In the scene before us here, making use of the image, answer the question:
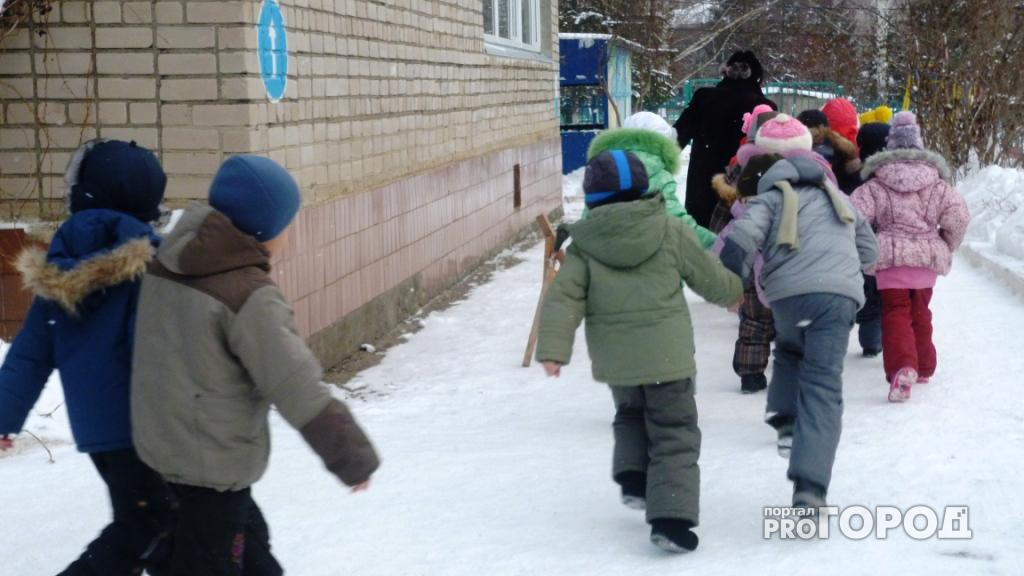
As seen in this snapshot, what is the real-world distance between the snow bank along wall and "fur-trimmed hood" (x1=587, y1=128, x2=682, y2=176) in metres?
1.84

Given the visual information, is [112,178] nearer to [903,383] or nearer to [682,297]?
[682,297]

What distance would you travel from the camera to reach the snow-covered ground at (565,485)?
420 cm

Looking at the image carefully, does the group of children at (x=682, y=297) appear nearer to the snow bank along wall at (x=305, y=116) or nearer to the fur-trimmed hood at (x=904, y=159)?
the fur-trimmed hood at (x=904, y=159)

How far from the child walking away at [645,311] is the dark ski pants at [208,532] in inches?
52.1

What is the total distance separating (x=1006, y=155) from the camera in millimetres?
17047

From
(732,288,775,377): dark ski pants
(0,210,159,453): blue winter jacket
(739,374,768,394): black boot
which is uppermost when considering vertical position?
(0,210,159,453): blue winter jacket

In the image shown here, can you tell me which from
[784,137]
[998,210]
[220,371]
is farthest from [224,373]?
[998,210]

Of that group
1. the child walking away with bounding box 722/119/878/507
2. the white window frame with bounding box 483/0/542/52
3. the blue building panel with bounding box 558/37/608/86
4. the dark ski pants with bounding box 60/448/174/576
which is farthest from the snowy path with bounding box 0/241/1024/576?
the blue building panel with bounding box 558/37/608/86

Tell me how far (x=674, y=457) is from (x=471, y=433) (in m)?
1.99

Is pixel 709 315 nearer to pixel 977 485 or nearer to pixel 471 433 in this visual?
pixel 471 433

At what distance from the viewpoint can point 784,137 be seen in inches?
198

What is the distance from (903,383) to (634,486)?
226 cm

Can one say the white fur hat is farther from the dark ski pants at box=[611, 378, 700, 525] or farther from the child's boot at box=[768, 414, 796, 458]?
the dark ski pants at box=[611, 378, 700, 525]

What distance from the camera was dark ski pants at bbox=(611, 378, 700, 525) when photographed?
13.8 ft
